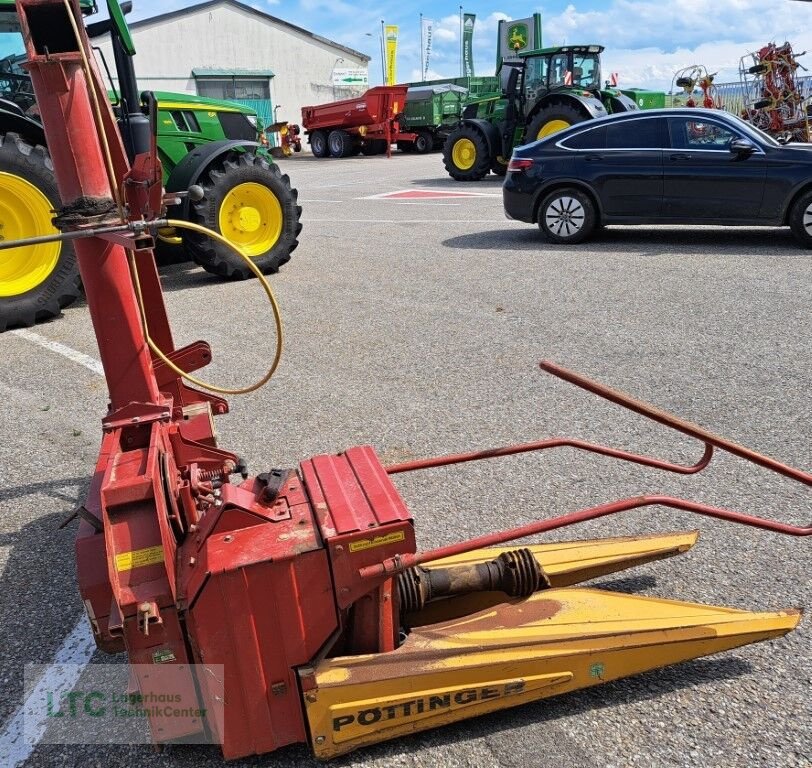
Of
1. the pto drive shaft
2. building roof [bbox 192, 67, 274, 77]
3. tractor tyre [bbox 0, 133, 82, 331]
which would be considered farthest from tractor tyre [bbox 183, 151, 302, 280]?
building roof [bbox 192, 67, 274, 77]

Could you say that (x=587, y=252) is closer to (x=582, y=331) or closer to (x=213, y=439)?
(x=582, y=331)

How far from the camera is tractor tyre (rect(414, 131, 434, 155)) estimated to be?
93.7ft

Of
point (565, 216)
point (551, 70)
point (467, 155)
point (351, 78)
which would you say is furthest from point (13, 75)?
point (351, 78)

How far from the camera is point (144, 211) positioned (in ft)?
8.07

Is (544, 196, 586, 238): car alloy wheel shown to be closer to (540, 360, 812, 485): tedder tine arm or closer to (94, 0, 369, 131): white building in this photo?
(540, 360, 812, 485): tedder tine arm

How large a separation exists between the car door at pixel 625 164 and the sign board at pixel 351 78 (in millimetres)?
36312

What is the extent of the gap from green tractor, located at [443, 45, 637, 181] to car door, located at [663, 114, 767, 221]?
259 inches

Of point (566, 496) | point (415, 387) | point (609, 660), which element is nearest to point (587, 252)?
point (415, 387)

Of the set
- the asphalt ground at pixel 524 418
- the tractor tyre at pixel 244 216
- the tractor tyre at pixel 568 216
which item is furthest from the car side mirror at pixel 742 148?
the tractor tyre at pixel 244 216

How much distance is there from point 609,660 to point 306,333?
4.41 metres

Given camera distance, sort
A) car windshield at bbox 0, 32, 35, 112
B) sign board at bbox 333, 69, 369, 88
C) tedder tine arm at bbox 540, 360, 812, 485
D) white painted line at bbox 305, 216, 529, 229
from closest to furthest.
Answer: tedder tine arm at bbox 540, 360, 812, 485
car windshield at bbox 0, 32, 35, 112
white painted line at bbox 305, 216, 529, 229
sign board at bbox 333, 69, 369, 88

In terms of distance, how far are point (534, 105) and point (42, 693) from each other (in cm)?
1543

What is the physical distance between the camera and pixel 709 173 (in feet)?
28.1

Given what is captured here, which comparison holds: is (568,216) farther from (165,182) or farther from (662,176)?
(165,182)
